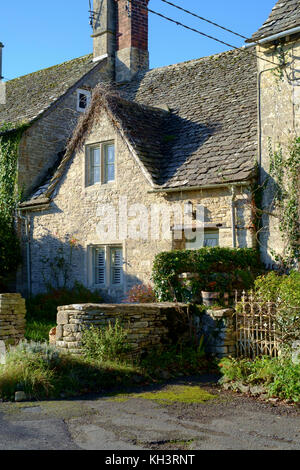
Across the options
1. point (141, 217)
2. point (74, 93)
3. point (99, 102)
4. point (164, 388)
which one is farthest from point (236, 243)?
point (74, 93)

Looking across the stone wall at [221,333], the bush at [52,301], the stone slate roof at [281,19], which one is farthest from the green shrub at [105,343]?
the stone slate roof at [281,19]

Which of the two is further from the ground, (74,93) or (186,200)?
(74,93)

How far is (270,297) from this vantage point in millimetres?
9445

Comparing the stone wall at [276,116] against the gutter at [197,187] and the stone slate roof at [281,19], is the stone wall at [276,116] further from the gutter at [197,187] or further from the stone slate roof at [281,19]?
the gutter at [197,187]

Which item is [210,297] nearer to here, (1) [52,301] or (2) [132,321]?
(2) [132,321]

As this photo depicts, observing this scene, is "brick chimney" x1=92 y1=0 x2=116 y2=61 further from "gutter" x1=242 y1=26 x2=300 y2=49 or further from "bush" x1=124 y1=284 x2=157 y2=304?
"bush" x1=124 y1=284 x2=157 y2=304

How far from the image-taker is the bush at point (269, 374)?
7606 mm

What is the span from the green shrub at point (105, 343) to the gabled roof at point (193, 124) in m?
4.99

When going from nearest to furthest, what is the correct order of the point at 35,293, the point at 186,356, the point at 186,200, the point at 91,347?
the point at 91,347, the point at 186,356, the point at 186,200, the point at 35,293

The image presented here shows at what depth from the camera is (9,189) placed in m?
18.0

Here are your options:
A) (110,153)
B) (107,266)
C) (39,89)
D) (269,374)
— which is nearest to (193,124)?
(110,153)

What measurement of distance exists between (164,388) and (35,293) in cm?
952

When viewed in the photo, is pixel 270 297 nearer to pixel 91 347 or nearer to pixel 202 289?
pixel 202 289

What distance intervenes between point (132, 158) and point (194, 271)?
489 centimetres
